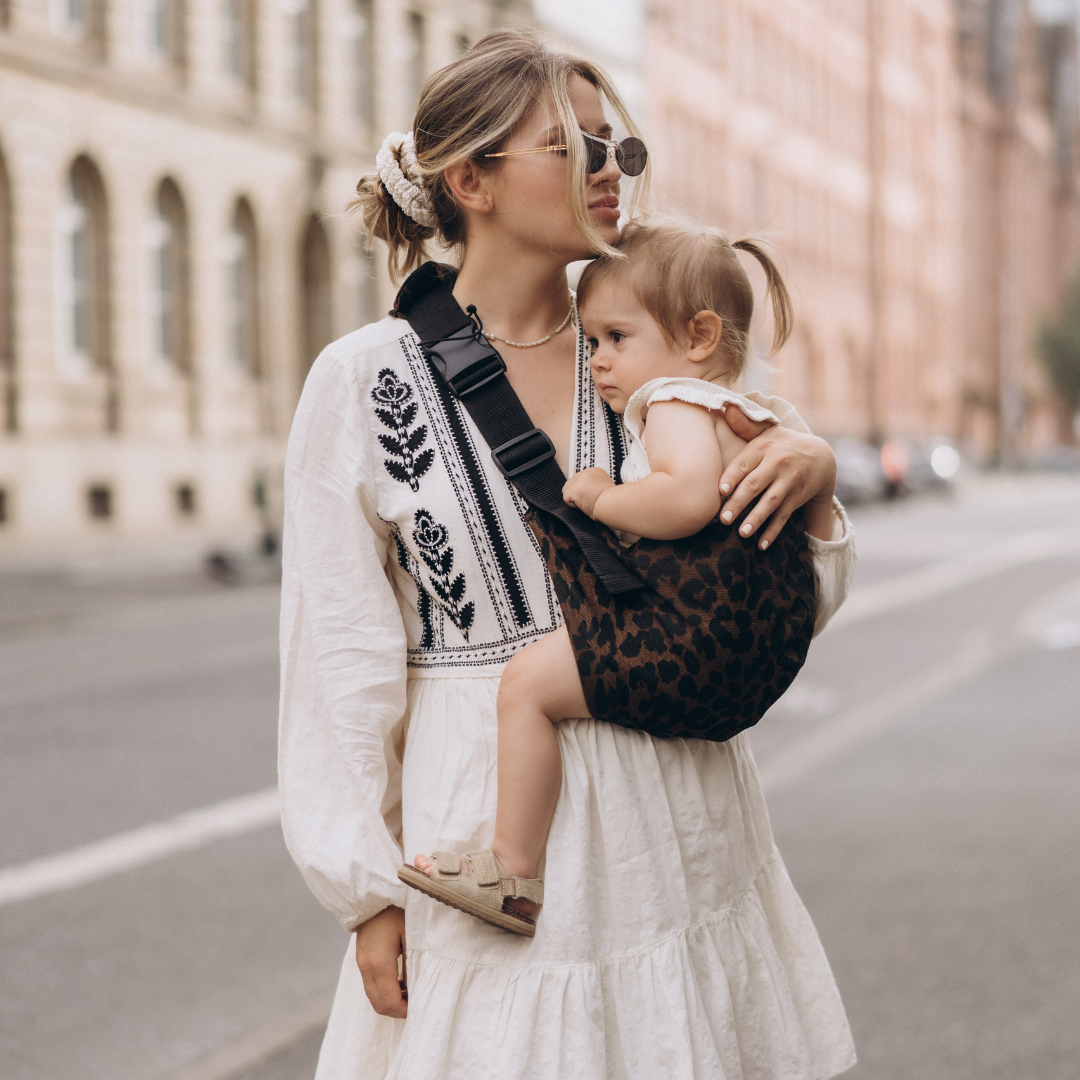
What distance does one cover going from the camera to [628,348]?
2152 mm

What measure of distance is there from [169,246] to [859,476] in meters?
16.8

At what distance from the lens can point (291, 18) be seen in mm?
28312

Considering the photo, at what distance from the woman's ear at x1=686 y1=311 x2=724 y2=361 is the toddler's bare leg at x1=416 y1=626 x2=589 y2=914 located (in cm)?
42

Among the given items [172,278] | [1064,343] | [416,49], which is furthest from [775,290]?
[1064,343]

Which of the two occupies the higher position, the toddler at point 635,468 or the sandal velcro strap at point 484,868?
the toddler at point 635,468

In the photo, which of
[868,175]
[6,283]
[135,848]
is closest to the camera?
[135,848]

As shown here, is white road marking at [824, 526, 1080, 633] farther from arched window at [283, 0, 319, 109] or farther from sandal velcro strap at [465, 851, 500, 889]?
arched window at [283, 0, 319, 109]

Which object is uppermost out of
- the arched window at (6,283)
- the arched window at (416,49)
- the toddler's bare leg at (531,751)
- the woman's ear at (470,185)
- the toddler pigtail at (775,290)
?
the arched window at (416,49)

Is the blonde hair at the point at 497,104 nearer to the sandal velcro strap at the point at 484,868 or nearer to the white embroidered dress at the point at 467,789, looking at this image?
the white embroidered dress at the point at 467,789

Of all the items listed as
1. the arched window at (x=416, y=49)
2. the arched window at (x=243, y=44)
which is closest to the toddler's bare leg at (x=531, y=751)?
the arched window at (x=243, y=44)

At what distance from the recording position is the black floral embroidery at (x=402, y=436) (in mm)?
2145

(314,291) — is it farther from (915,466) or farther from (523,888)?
(523,888)

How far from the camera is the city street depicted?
417 cm

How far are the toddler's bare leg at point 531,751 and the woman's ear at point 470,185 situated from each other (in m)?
0.62
